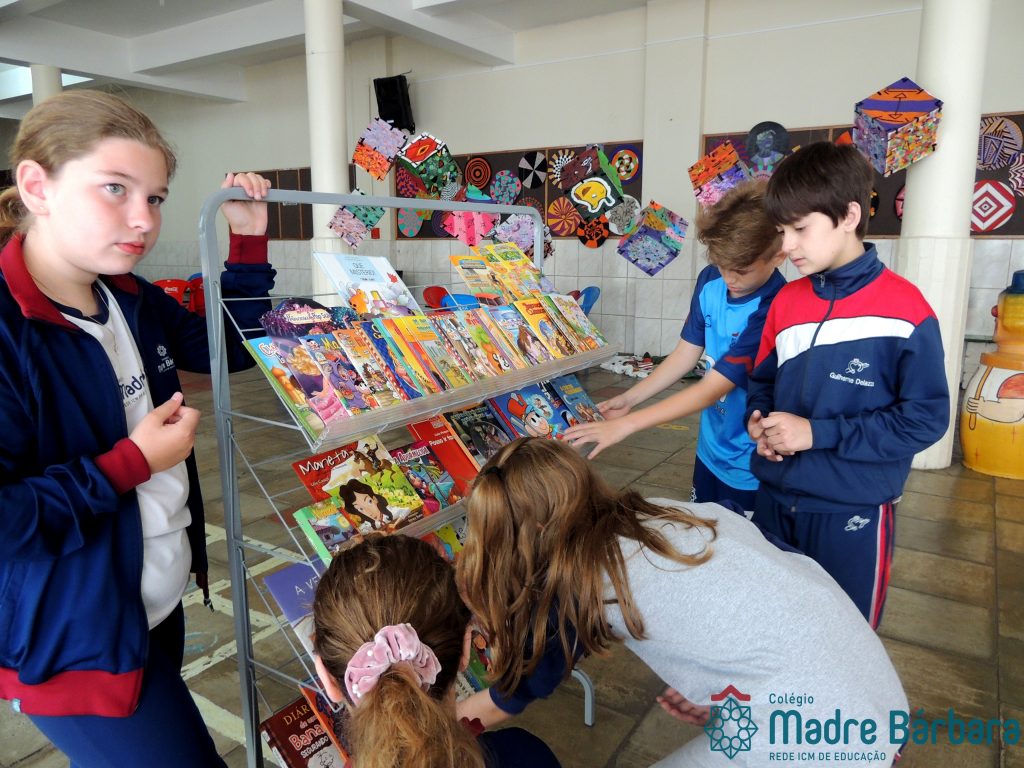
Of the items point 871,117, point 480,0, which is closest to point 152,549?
point 871,117

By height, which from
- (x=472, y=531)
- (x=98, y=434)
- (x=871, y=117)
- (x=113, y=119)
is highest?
(x=871, y=117)

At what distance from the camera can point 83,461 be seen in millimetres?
1044

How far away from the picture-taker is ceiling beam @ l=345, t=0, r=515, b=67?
600cm

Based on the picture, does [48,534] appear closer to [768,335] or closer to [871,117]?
[768,335]

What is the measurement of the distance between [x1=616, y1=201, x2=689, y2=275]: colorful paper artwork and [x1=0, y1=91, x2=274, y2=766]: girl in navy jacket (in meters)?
5.98

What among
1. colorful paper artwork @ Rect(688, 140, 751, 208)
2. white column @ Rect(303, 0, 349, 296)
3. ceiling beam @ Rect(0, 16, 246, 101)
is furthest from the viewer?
ceiling beam @ Rect(0, 16, 246, 101)

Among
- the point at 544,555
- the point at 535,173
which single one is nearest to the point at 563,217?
the point at 535,173

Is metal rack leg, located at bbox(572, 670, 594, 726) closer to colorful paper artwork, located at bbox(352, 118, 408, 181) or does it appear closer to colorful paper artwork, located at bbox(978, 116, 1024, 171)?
colorful paper artwork, located at bbox(352, 118, 408, 181)

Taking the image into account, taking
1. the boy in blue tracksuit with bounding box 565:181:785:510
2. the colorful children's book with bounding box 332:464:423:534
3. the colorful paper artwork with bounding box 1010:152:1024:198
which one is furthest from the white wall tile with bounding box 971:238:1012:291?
the colorful children's book with bounding box 332:464:423:534

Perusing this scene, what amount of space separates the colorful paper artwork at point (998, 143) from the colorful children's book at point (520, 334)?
5.23 m

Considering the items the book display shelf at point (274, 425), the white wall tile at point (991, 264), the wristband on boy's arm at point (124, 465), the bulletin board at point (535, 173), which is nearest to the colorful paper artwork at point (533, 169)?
the bulletin board at point (535, 173)

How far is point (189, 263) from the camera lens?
10.5 meters

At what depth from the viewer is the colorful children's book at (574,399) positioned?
2.17 metres

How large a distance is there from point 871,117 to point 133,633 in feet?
14.3
